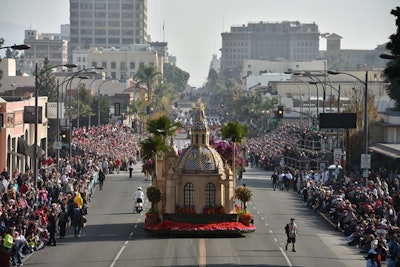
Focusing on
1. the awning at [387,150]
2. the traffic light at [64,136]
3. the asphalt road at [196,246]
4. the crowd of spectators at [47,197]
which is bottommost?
the asphalt road at [196,246]

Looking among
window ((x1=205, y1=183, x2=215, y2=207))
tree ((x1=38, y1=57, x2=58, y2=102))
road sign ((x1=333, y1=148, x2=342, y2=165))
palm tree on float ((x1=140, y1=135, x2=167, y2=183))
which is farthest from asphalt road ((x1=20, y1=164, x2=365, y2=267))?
tree ((x1=38, y1=57, x2=58, y2=102))

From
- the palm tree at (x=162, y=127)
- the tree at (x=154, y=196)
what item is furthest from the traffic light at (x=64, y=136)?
the tree at (x=154, y=196)

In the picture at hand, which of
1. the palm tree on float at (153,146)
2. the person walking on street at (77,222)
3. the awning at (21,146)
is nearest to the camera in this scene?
the person walking on street at (77,222)

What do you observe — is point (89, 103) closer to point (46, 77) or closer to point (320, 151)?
point (46, 77)

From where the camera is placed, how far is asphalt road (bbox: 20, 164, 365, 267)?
4250cm

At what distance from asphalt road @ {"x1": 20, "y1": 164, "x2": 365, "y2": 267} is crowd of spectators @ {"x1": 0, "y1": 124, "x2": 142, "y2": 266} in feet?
2.28

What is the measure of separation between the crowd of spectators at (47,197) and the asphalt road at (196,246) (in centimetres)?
69

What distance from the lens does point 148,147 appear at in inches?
2192

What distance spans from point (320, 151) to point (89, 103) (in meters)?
65.3

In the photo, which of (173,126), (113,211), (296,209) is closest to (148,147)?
(173,126)

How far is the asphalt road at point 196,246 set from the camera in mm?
42500

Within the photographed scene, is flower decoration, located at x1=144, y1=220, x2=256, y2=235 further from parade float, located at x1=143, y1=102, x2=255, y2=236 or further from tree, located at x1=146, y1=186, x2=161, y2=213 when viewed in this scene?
tree, located at x1=146, y1=186, x2=161, y2=213

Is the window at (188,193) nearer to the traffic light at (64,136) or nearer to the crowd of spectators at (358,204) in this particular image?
the crowd of spectators at (358,204)

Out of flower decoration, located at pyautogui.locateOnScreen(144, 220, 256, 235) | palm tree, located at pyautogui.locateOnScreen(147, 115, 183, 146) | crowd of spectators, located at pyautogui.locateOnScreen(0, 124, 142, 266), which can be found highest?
palm tree, located at pyautogui.locateOnScreen(147, 115, 183, 146)
